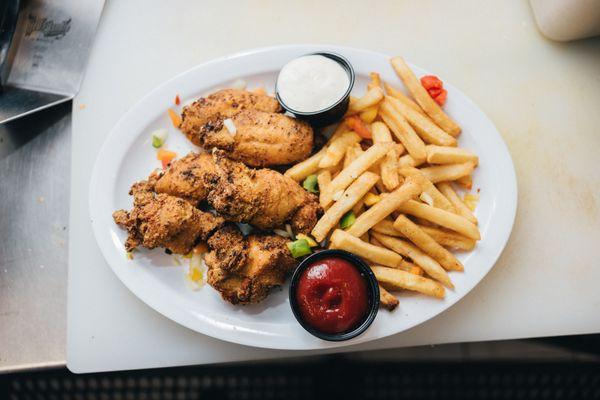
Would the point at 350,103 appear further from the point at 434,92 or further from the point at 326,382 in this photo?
the point at 326,382

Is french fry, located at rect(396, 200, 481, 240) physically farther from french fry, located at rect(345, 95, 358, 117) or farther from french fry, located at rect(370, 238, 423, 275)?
french fry, located at rect(345, 95, 358, 117)

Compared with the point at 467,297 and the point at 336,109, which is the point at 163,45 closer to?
the point at 336,109

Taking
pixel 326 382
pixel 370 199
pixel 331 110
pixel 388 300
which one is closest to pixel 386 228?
pixel 370 199

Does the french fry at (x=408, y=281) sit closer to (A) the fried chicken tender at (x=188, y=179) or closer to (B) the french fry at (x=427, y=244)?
(B) the french fry at (x=427, y=244)

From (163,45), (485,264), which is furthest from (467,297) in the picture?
(163,45)

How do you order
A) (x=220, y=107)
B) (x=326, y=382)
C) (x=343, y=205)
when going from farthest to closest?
1. (x=326, y=382)
2. (x=220, y=107)
3. (x=343, y=205)
